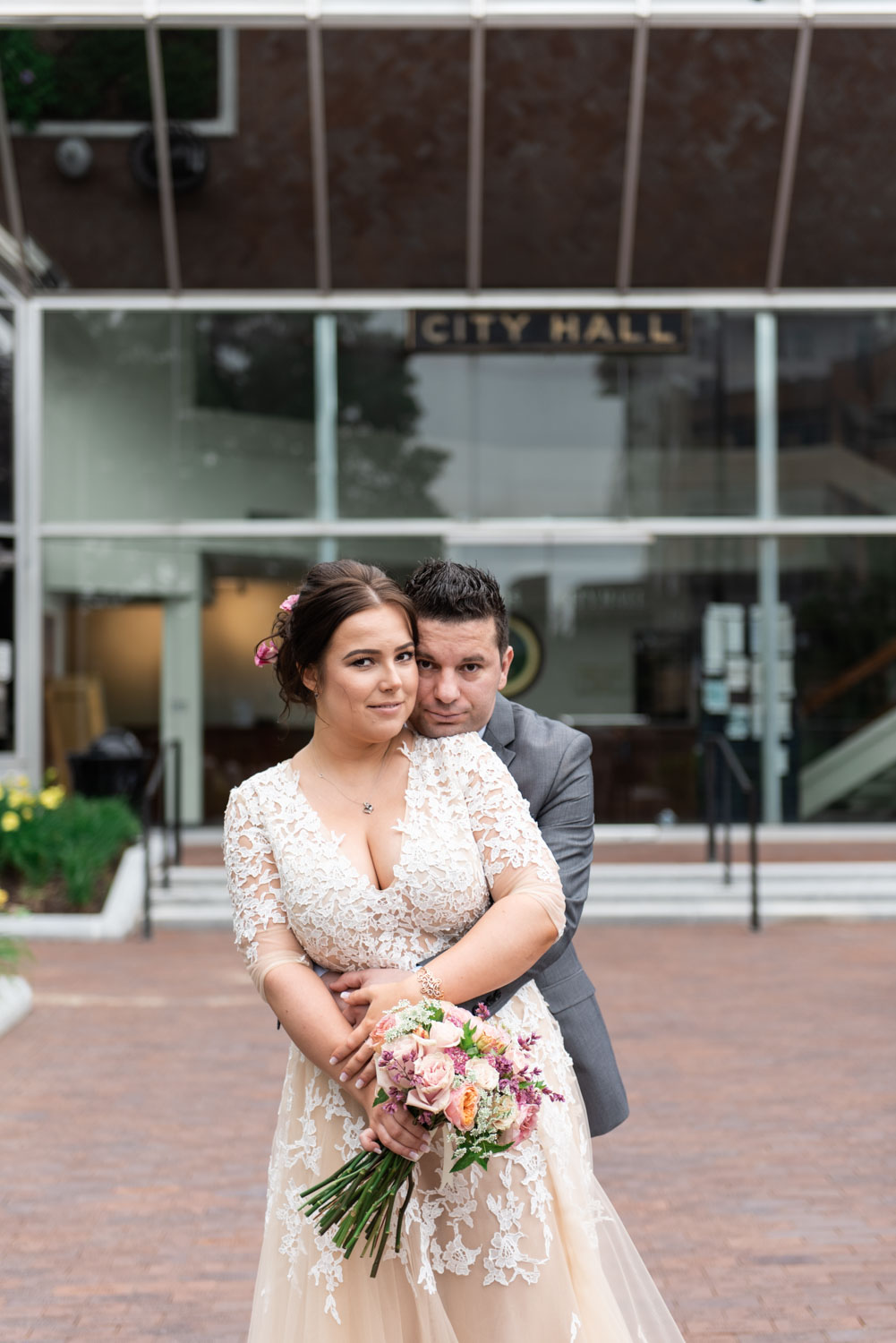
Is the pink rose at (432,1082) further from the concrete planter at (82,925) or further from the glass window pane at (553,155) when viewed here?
the glass window pane at (553,155)

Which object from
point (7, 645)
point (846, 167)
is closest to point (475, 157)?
point (846, 167)

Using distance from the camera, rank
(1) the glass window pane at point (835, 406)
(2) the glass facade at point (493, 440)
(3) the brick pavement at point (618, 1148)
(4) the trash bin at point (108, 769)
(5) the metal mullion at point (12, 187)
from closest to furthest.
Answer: (3) the brick pavement at point (618, 1148), (4) the trash bin at point (108, 769), (5) the metal mullion at point (12, 187), (2) the glass facade at point (493, 440), (1) the glass window pane at point (835, 406)

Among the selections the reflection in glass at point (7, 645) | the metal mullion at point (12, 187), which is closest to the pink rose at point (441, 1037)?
the reflection in glass at point (7, 645)

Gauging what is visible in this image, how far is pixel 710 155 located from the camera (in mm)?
13922

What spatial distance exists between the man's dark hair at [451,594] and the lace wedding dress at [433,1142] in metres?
0.23

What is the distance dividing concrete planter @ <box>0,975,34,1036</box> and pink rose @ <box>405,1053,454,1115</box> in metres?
5.57

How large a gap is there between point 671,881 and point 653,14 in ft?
26.2

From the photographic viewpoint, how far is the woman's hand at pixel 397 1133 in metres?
2.20

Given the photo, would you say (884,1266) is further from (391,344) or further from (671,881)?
(391,344)

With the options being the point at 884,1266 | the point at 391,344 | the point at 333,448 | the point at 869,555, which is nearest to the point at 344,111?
the point at 391,344

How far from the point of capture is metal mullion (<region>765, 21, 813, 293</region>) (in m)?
13.4

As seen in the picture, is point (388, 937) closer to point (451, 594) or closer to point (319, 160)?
point (451, 594)

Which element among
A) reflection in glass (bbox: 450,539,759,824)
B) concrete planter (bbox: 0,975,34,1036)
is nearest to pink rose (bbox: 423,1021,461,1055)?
concrete planter (bbox: 0,975,34,1036)

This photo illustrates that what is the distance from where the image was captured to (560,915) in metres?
2.38
